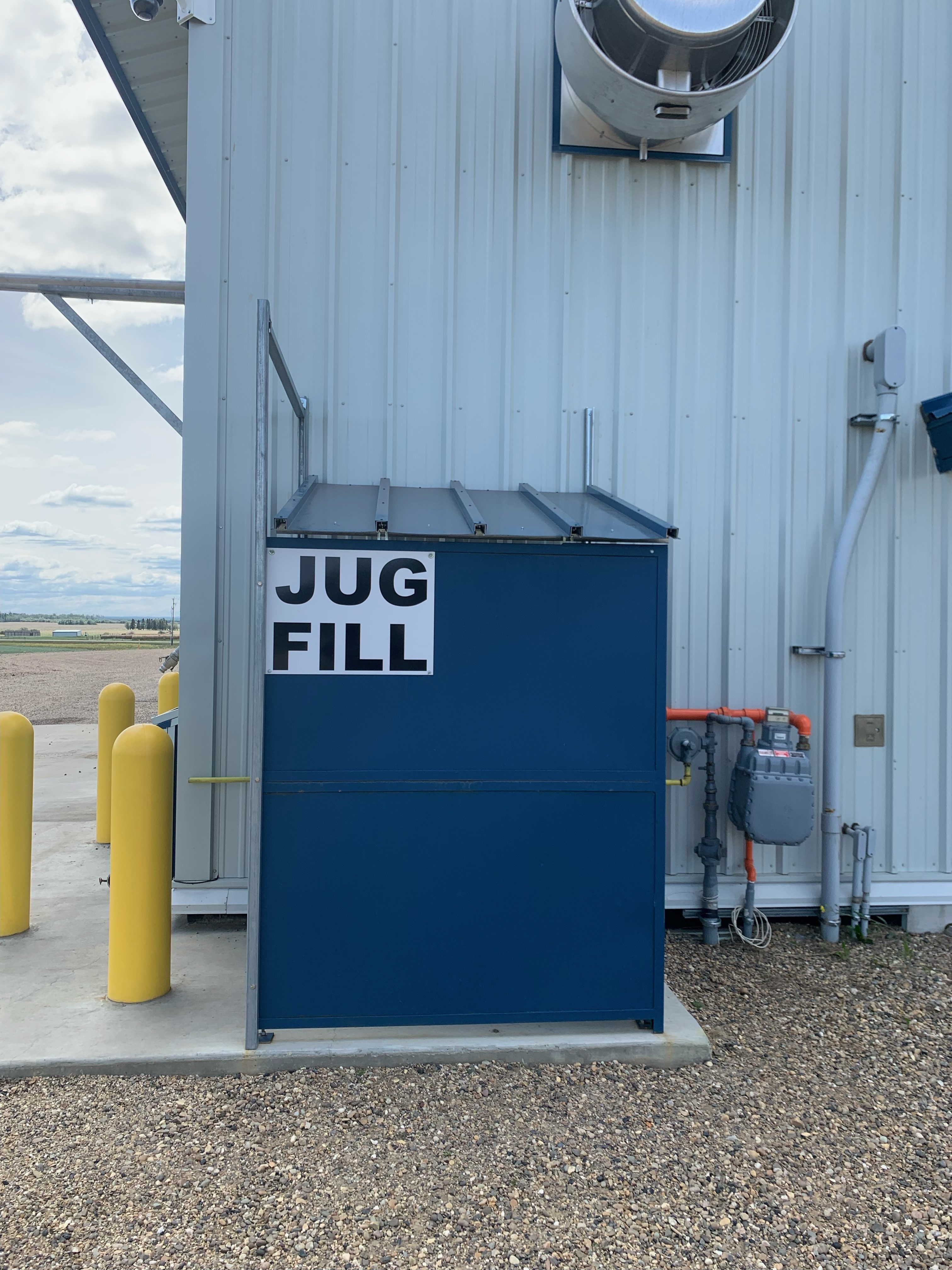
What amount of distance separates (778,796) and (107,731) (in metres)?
4.99

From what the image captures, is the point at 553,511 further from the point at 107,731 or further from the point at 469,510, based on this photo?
the point at 107,731

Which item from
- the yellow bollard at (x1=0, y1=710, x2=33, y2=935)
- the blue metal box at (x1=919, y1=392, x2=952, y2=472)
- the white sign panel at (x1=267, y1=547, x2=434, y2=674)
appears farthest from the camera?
the blue metal box at (x1=919, y1=392, x2=952, y2=472)

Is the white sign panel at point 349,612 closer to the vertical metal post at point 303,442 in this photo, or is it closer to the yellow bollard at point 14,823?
the vertical metal post at point 303,442

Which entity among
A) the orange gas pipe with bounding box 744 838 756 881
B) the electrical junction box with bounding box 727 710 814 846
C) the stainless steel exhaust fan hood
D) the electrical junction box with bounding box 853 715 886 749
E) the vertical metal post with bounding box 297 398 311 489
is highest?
the stainless steel exhaust fan hood

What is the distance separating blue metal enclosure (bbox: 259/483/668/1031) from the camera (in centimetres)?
334

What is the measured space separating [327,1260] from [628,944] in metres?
1.72

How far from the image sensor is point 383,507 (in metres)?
3.51

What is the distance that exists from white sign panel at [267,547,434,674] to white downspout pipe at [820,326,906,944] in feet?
9.06

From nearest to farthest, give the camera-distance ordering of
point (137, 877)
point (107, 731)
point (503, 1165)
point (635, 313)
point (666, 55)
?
point (503, 1165) → point (137, 877) → point (666, 55) → point (635, 313) → point (107, 731)

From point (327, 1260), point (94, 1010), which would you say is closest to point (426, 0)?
point (94, 1010)

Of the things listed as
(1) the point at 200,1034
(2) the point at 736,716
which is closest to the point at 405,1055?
(1) the point at 200,1034

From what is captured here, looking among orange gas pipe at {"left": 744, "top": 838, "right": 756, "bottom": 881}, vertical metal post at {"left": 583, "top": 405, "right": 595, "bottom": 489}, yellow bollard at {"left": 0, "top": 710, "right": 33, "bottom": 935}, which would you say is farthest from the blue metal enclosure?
yellow bollard at {"left": 0, "top": 710, "right": 33, "bottom": 935}

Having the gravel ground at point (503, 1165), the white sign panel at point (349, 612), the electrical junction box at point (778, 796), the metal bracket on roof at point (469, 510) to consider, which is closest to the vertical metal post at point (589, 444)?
the metal bracket on roof at point (469, 510)

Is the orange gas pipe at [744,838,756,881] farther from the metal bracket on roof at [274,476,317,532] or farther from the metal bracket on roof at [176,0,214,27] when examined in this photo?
the metal bracket on roof at [176,0,214,27]
